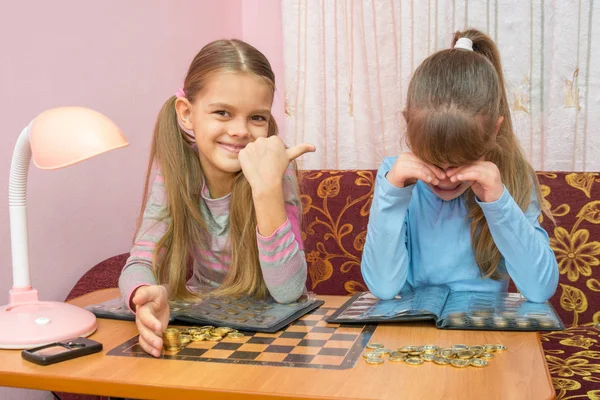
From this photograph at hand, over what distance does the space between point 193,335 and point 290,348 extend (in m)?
0.16

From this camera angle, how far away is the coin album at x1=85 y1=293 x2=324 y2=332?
113 centimetres

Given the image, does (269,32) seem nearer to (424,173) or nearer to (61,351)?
(424,173)

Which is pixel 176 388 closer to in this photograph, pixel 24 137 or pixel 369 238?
pixel 24 137

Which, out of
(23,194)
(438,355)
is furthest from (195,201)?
(438,355)

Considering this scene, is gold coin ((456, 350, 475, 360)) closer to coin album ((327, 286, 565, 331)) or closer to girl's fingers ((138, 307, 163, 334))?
coin album ((327, 286, 565, 331))

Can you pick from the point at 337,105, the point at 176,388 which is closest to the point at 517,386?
the point at 176,388

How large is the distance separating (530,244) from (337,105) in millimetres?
1209

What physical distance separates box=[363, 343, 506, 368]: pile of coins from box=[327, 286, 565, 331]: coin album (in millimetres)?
110

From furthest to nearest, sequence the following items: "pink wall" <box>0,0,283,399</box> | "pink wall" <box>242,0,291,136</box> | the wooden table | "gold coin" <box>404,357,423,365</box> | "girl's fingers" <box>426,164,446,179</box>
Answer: "pink wall" <box>242,0,291,136</box> < "pink wall" <box>0,0,283,399</box> < "girl's fingers" <box>426,164,446,179</box> < "gold coin" <box>404,357,423,365</box> < the wooden table

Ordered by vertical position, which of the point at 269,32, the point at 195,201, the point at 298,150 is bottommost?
the point at 195,201

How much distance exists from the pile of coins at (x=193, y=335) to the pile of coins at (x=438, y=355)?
23 centimetres

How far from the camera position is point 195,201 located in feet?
4.86

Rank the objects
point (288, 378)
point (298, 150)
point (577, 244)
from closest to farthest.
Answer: point (288, 378) → point (298, 150) → point (577, 244)

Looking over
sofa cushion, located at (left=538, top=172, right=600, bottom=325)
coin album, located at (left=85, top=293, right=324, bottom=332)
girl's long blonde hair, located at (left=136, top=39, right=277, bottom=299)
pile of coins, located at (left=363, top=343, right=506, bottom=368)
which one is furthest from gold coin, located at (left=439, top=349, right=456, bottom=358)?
sofa cushion, located at (left=538, top=172, right=600, bottom=325)
